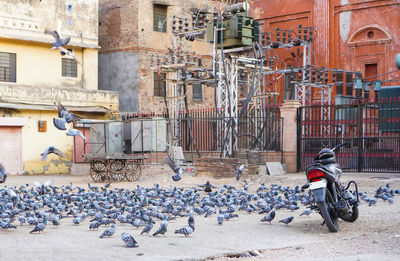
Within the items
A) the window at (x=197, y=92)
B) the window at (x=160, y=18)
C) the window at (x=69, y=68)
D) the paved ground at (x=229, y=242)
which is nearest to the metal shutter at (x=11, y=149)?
the window at (x=69, y=68)

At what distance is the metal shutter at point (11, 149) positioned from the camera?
26.8 metres

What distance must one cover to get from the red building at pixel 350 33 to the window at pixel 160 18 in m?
6.74

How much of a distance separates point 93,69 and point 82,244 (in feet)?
79.5

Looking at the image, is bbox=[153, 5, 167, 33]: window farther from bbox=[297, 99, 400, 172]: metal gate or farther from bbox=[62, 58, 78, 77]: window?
bbox=[297, 99, 400, 172]: metal gate

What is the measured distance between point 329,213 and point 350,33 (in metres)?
24.1

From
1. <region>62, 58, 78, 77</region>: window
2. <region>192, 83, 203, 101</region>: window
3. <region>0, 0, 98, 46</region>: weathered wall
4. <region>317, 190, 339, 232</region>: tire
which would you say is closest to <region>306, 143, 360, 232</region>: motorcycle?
<region>317, 190, 339, 232</region>: tire

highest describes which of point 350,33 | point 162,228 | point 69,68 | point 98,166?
point 350,33

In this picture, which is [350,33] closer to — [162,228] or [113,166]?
[113,166]

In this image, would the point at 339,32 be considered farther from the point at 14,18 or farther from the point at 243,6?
the point at 14,18

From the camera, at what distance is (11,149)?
27.1 meters

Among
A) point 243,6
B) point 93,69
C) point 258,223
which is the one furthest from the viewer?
point 93,69

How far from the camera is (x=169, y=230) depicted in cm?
887

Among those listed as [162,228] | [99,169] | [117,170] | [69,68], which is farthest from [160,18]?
[162,228]

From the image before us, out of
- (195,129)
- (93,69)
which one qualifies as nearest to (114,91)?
(93,69)
